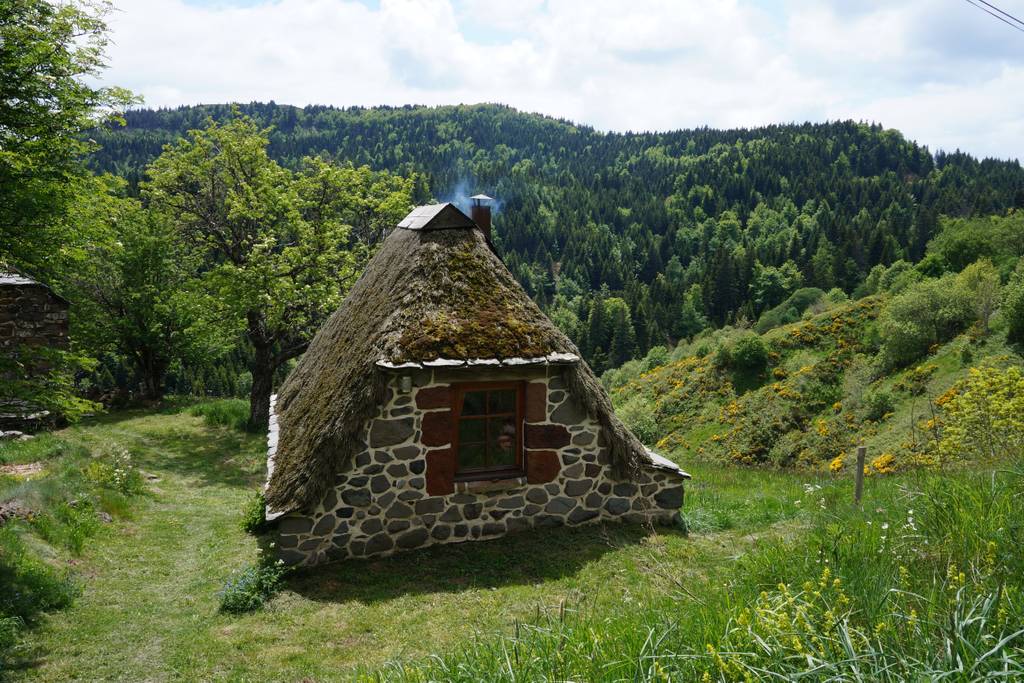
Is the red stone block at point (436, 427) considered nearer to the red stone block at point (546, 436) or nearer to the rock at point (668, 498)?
the red stone block at point (546, 436)

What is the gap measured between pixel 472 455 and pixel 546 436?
1.12 meters

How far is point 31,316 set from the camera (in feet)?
60.4

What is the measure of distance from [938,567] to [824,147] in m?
161

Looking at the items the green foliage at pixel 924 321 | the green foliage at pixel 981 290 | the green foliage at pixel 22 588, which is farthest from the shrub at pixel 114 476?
the green foliage at pixel 981 290

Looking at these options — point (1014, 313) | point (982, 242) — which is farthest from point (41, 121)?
point (982, 242)

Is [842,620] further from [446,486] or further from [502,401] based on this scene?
[502,401]

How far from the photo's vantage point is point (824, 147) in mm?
140875

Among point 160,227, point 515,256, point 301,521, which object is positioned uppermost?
point 515,256

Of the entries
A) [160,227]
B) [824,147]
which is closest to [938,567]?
[160,227]

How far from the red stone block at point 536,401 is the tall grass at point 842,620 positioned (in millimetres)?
4040

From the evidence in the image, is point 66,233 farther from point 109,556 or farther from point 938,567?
point 938,567

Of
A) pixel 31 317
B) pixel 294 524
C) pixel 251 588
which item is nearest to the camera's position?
pixel 251 588

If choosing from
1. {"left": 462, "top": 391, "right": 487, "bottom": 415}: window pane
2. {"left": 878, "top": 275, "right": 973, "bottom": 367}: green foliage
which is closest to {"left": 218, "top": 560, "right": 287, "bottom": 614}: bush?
{"left": 462, "top": 391, "right": 487, "bottom": 415}: window pane

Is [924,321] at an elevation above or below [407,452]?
above
